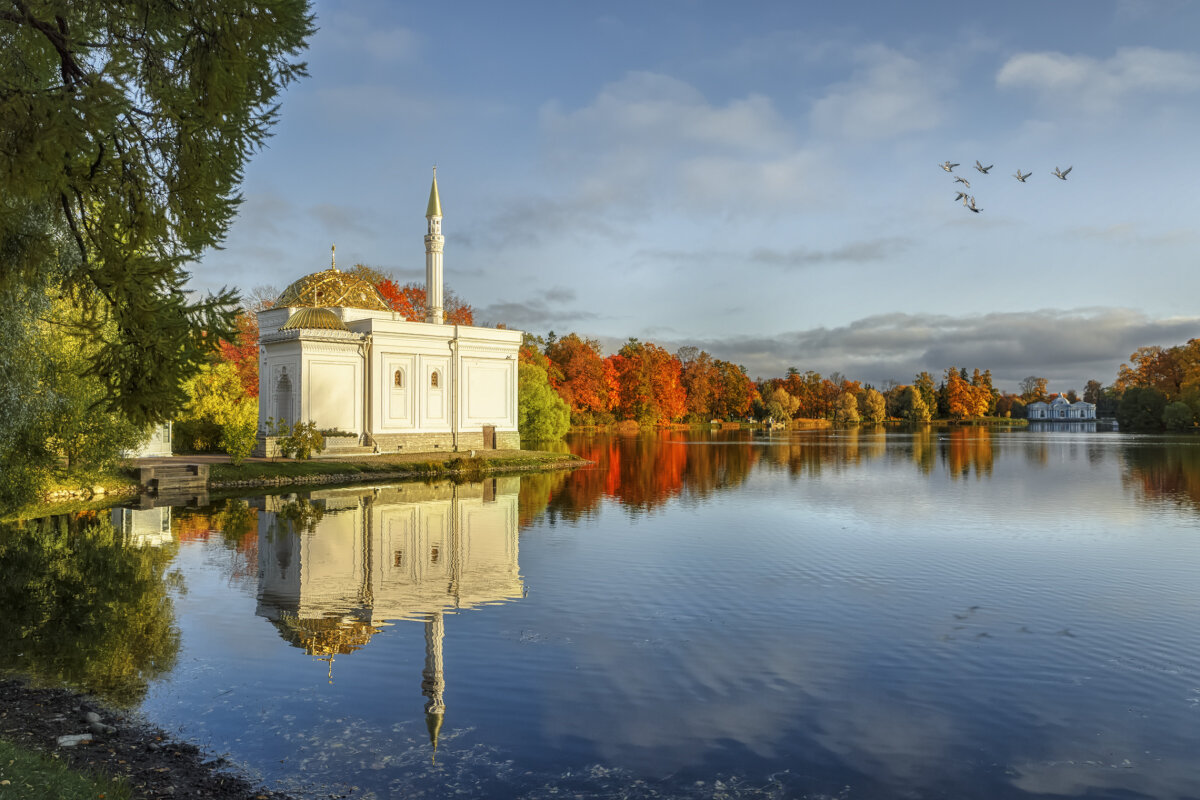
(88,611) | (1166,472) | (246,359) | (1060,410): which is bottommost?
(88,611)

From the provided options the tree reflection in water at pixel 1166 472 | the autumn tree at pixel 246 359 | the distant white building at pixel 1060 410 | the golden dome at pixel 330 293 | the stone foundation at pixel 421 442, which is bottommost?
the tree reflection in water at pixel 1166 472

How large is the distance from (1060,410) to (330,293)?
175606 millimetres

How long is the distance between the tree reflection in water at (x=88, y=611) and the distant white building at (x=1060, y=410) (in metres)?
190

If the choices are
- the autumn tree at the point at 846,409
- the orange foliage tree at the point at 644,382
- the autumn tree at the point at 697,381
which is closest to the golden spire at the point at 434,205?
the orange foliage tree at the point at 644,382

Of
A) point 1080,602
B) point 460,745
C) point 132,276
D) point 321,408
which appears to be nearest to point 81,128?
point 132,276

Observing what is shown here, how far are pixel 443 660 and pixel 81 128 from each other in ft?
22.7

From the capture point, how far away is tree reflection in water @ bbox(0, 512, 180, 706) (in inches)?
396

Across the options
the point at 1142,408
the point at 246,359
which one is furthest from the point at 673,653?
the point at 1142,408

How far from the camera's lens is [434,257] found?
148 ft

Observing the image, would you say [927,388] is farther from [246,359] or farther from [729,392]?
[246,359]

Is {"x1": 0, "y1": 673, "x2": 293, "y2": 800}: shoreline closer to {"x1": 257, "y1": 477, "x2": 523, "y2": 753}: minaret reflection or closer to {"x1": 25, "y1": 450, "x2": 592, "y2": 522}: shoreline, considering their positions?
{"x1": 257, "y1": 477, "x2": 523, "y2": 753}: minaret reflection

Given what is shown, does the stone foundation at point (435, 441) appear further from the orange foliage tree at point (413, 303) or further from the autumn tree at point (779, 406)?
the autumn tree at point (779, 406)

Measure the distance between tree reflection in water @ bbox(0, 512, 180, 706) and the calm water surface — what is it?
0.11m

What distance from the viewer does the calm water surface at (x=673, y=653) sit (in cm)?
768
